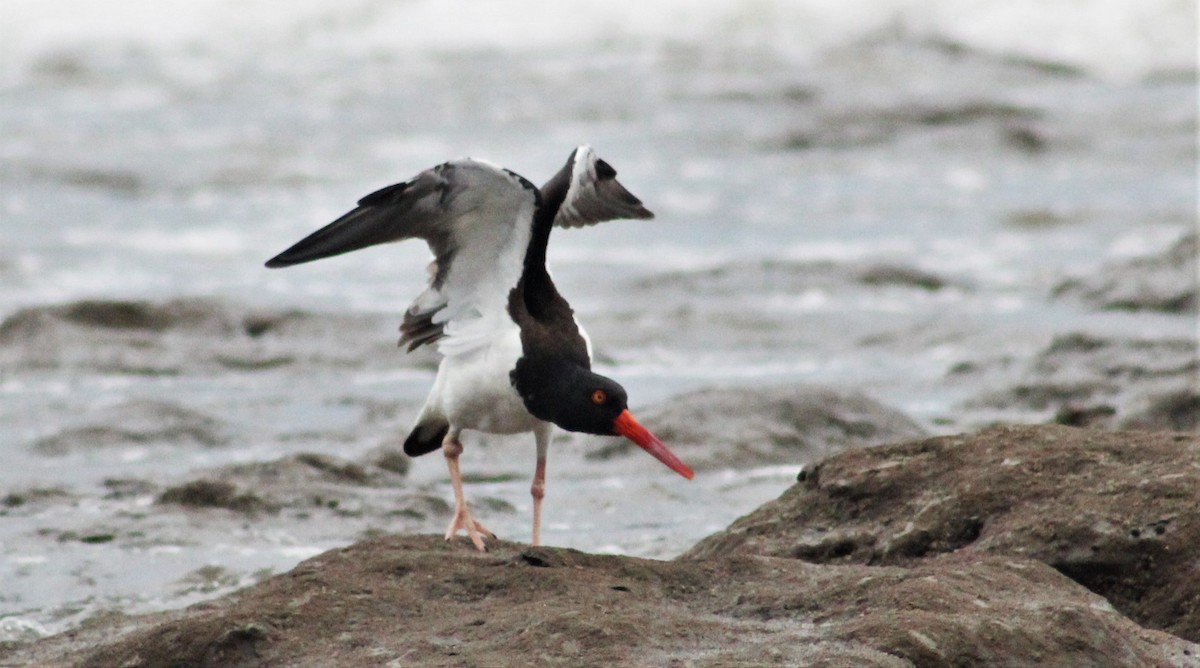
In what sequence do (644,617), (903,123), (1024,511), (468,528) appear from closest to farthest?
(644,617), (1024,511), (468,528), (903,123)

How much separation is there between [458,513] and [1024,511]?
186 centimetres

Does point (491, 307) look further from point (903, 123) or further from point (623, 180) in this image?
point (903, 123)

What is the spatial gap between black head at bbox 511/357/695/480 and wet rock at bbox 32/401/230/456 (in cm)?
389

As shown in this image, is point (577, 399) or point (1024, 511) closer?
point (1024, 511)

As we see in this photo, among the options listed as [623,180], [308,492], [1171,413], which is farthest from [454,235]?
[623,180]

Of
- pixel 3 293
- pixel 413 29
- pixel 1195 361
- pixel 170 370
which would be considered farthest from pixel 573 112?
pixel 1195 361

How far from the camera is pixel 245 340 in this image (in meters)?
11.8

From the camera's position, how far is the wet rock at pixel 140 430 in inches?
361

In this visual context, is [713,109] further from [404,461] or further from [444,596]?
[444,596]

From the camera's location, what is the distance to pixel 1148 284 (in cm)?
1241

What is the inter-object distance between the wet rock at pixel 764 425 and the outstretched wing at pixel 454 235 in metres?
2.46

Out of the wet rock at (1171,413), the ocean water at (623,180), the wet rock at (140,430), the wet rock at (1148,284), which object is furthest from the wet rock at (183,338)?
the wet rock at (1148,284)

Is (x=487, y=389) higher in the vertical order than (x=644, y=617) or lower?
higher

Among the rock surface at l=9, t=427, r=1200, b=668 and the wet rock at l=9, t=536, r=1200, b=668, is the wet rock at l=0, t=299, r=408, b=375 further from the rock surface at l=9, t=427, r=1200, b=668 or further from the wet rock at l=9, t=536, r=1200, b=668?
the wet rock at l=9, t=536, r=1200, b=668
